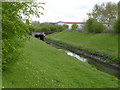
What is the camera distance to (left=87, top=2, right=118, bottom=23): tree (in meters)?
54.9

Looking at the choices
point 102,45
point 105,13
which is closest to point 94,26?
point 105,13

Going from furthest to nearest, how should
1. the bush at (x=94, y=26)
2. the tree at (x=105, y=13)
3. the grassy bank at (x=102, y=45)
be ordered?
the tree at (x=105, y=13), the bush at (x=94, y=26), the grassy bank at (x=102, y=45)

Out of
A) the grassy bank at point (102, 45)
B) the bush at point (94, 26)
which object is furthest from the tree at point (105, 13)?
the grassy bank at point (102, 45)

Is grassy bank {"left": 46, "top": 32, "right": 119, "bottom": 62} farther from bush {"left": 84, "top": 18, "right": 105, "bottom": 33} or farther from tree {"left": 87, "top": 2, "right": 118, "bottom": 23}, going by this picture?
tree {"left": 87, "top": 2, "right": 118, "bottom": 23}

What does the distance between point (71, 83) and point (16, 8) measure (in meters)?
7.30

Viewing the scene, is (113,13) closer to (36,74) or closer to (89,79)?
(89,79)

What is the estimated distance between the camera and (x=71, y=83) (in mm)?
10625

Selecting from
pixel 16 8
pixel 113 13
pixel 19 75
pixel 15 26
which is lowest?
pixel 19 75

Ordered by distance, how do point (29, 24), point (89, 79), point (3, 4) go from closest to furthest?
point (3, 4) → point (29, 24) → point (89, 79)

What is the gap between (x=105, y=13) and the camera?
185 feet

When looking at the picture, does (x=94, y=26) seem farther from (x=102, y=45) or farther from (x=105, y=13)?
(x=102, y=45)

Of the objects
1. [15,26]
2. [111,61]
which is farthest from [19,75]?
[111,61]

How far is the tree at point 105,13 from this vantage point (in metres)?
54.9

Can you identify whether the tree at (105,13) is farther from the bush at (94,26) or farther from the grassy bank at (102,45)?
the grassy bank at (102,45)
